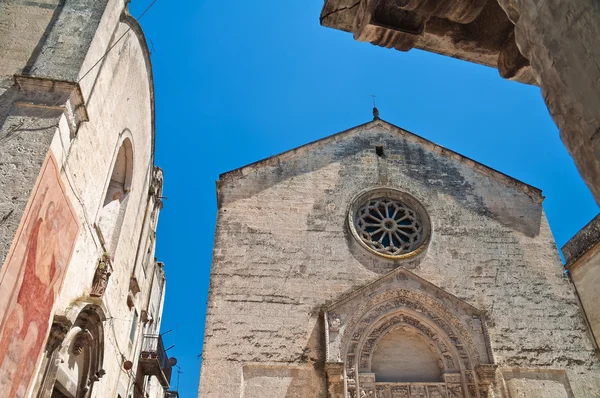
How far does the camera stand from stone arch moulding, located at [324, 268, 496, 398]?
867cm

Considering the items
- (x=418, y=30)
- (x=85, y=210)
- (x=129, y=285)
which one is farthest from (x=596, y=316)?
(x=129, y=285)

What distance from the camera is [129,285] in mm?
11023

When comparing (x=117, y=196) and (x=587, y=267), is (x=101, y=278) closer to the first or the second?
(x=117, y=196)

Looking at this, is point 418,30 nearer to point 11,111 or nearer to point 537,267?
point 11,111

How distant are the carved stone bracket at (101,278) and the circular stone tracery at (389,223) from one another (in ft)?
18.2

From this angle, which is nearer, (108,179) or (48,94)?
(48,94)

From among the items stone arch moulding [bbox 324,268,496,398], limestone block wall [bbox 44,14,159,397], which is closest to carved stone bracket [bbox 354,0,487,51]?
limestone block wall [bbox 44,14,159,397]

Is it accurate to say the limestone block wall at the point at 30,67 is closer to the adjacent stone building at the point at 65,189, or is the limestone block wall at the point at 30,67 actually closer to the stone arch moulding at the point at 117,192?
the adjacent stone building at the point at 65,189

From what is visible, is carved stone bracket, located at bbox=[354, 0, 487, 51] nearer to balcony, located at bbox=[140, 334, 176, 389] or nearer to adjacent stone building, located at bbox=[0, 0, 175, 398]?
adjacent stone building, located at bbox=[0, 0, 175, 398]

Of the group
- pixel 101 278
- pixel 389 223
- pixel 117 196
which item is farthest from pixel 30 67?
pixel 389 223

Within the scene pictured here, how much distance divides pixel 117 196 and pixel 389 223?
6.57 meters

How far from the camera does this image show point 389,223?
11125mm

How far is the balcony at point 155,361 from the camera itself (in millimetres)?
12672

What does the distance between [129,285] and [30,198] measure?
609 cm
